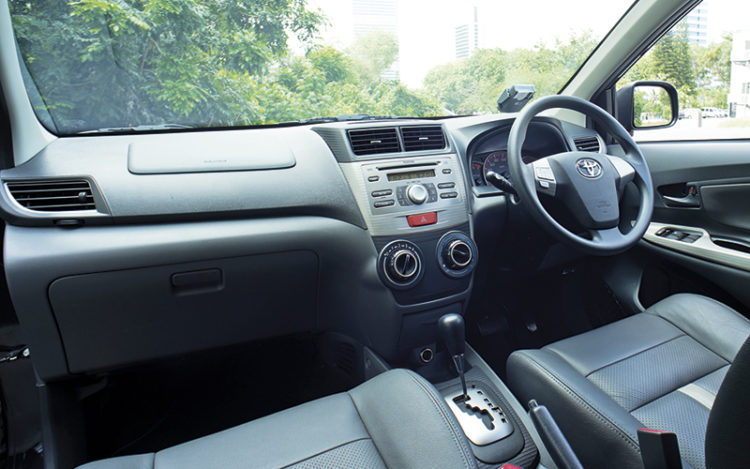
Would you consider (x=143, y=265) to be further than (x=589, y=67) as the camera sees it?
No

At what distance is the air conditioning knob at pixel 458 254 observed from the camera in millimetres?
1610

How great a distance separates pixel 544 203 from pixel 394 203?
55cm

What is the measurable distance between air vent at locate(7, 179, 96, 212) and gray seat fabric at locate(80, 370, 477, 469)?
28.9 inches

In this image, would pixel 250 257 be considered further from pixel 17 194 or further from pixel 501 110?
pixel 501 110

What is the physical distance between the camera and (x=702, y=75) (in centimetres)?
201

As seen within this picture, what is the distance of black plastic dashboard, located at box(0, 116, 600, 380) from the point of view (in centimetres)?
133

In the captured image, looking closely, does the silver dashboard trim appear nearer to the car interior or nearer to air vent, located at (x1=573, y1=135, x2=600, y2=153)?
the car interior

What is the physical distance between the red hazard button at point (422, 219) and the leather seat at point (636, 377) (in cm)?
53

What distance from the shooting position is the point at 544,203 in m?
1.64

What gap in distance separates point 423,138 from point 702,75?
136 centimetres

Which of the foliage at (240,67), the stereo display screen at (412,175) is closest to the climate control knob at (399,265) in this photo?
the stereo display screen at (412,175)

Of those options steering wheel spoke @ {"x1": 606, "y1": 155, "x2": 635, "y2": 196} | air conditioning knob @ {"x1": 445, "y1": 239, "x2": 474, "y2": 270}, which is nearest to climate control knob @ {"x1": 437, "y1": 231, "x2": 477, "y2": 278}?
air conditioning knob @ {"x1": 445, "y1": 239, "x2": 474, "y2": 270}

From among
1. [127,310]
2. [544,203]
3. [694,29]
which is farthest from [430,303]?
[694,29]

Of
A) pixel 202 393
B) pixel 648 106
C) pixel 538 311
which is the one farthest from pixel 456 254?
pixel 648 106
